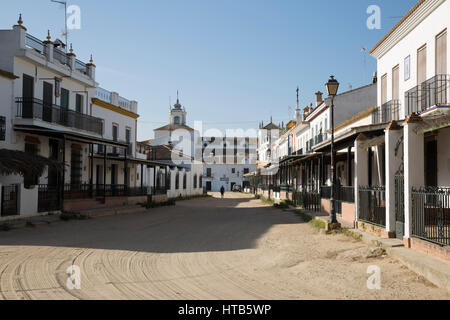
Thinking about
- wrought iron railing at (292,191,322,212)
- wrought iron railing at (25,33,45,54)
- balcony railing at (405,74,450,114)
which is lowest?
wrought iron railing at (292,191,322,212)

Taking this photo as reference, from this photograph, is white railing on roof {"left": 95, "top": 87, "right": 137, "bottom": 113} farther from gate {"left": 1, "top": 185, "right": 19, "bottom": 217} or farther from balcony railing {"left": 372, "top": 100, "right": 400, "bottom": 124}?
balcony railing {"left": 372, "top": 100, "right": 400, "bottom": 124}

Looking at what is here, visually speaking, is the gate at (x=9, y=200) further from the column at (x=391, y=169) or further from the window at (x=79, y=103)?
the column at (x=391, y=169)

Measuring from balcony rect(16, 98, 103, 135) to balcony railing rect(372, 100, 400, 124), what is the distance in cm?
1515

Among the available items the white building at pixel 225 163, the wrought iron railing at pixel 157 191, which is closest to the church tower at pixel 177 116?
the white building at pixel 225 163

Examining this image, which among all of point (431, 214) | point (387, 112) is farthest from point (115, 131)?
point (431, 214)

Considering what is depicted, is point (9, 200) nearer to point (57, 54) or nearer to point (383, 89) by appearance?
point (57, 54)

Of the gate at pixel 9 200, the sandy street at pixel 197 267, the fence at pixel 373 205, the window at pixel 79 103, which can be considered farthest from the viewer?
the window at pixel 79 103

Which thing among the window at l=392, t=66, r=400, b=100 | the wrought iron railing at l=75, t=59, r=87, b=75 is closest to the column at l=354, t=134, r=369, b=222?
the window at l=392, t=66, r=400, b=100

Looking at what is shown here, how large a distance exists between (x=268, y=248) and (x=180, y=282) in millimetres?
4366

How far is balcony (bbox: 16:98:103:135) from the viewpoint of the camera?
62.3 feet

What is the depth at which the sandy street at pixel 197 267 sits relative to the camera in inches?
255

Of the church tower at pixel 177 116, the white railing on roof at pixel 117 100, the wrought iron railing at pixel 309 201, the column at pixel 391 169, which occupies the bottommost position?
the wrought iron railing at pixel 309 201

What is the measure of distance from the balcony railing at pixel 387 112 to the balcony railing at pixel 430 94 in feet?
4.62

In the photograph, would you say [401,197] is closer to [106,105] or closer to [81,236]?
[81,236]
